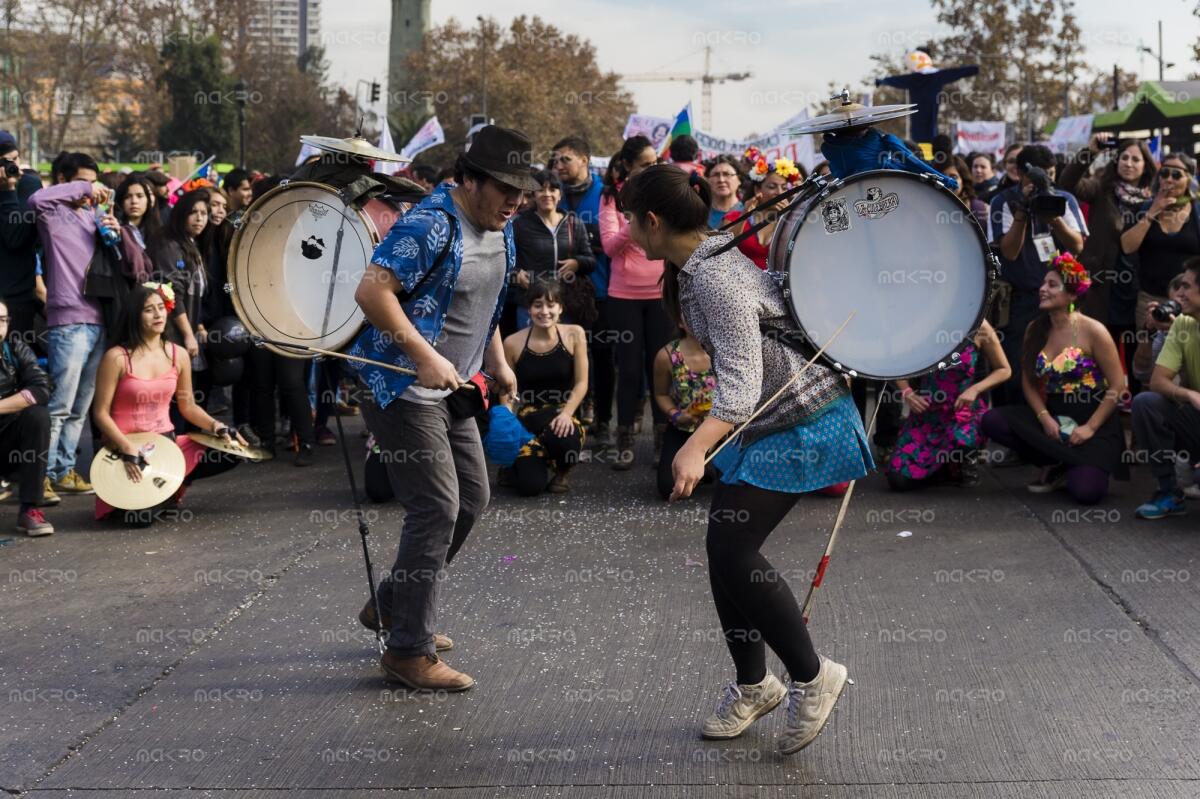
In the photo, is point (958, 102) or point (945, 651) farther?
point (958, 102)

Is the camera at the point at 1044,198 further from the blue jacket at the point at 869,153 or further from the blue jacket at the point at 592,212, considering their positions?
the blue jacket at the point at 869,153

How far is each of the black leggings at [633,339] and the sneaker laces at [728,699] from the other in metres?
4.81

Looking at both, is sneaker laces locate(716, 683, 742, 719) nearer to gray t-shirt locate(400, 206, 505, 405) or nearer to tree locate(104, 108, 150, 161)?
gray t-shirt locate(400, 206, 505, 405)

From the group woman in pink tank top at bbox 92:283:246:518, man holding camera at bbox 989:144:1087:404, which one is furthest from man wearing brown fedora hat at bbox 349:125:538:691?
man holding camera at bbox 989:144:1087:404

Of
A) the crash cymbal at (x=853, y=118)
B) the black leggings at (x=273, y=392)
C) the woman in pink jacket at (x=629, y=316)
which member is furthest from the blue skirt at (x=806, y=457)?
the black leggings at (x=273, y=392)

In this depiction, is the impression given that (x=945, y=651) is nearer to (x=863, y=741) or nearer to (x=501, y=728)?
(x=863, y=741)

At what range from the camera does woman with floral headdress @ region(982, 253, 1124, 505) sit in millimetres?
7848

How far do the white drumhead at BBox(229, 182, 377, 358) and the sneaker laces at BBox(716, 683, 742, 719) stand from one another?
1806 millimetres

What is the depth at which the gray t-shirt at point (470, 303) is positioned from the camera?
15.5ft

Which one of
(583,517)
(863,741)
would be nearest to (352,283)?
(863,741)

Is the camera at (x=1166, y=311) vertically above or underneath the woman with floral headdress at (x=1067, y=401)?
above

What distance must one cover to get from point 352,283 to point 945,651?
8.60ft

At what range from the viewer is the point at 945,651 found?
5.20 m

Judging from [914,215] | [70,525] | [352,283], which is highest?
[914,215]
